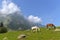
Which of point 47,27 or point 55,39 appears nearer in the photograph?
point 55,39

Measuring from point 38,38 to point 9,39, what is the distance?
21.4ft

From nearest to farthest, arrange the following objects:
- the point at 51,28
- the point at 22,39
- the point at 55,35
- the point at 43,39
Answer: the point at 22,39, the point at 43,39, the point at 55,35, the point at 51,28

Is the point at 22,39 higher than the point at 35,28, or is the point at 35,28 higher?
the point at 35,28

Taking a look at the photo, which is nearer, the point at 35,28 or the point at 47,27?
the point at 35,28

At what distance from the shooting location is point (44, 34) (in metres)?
45.4

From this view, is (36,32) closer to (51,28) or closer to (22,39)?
(51,28)

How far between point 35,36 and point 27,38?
6.46 ft

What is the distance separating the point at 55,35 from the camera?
44.0 metres

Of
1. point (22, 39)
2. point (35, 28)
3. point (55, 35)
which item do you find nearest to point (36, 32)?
point (35, 28)

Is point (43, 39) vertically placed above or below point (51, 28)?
below

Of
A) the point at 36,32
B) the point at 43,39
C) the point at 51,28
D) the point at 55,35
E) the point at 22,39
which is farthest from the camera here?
the point at 51,28

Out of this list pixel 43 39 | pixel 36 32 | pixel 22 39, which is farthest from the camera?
pixel 36 32

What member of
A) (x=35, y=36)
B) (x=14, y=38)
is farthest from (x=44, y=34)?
(x=14, y=38)

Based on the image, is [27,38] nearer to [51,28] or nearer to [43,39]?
[43,39]
